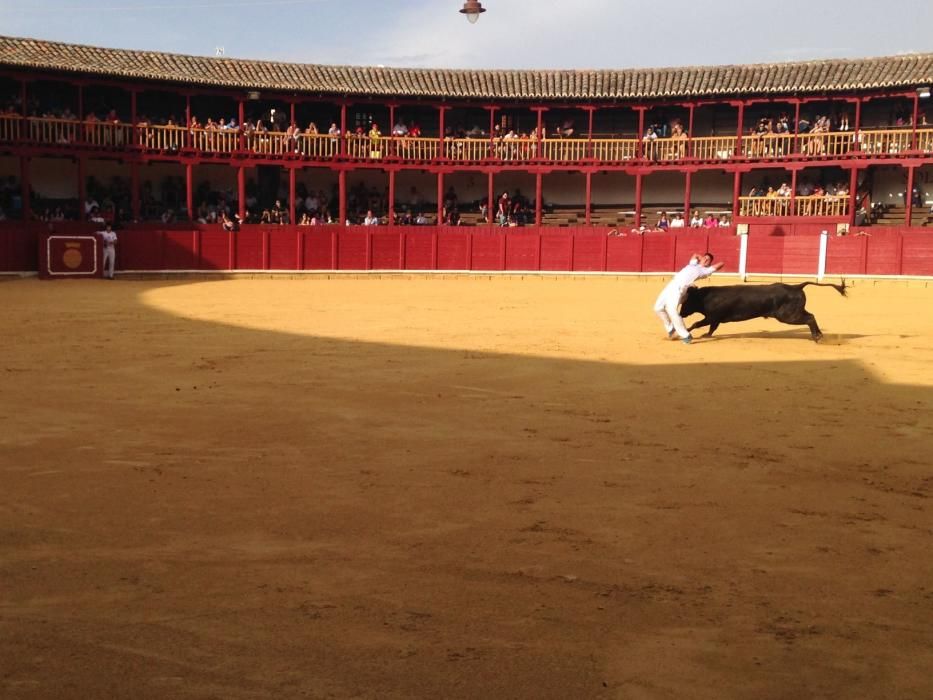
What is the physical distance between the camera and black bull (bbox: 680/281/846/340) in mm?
11742

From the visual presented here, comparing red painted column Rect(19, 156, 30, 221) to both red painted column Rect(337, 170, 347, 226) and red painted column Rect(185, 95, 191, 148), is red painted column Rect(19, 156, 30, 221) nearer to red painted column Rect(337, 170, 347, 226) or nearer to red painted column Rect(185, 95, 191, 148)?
red painted column Rect(185, 95, 191, 148)

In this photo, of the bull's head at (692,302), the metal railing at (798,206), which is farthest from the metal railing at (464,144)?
the bull's head at (692,302)

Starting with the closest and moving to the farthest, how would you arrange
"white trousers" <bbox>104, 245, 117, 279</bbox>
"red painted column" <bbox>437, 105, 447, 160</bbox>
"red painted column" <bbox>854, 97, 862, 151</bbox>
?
"white trousers" <bbox>104, 245, 117, 279</bbox>
"red painted column" <bbox>854, 97, 862, 151</bbox>
"red painted column" <bbox>437, 105, 447, 160</bbox>

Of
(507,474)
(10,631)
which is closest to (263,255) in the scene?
(507,474)

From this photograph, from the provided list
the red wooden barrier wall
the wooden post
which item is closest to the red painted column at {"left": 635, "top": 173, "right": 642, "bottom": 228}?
the red wooden barrier wall

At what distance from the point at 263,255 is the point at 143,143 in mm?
5215

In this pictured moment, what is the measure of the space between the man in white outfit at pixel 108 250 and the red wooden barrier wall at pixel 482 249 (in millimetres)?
1021

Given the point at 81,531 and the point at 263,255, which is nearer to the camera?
the point at 81,531

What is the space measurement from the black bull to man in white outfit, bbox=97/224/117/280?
16.2 metres

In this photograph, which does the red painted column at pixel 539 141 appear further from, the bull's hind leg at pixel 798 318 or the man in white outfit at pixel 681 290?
the bull's hind leg at pixel 798 318

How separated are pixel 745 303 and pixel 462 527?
7.93m

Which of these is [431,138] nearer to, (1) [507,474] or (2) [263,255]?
(2) [263,255]

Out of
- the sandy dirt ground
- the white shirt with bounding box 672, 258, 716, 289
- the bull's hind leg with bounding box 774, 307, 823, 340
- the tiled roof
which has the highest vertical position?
the tiled roof

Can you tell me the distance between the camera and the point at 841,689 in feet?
9.68
